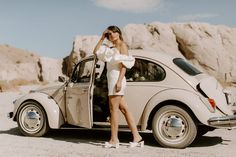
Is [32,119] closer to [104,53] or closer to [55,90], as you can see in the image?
[55,90]

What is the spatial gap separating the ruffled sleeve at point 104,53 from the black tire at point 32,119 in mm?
1724

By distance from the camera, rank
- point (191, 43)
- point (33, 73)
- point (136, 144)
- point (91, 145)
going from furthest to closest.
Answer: point (33, 73) < point (191, 43) < point (91, 145) < point (136, 144)

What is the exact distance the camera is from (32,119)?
8.82 metres

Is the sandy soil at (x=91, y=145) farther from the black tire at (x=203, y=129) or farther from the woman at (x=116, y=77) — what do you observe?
the woman at (x=116, y=77)

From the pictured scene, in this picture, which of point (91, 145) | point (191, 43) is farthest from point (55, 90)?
point (191, 43)

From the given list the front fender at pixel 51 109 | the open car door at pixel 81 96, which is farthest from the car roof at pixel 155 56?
the front fender at pixel 51 109

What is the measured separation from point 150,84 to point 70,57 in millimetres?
25074

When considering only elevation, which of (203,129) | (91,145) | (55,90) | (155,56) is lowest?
(91,145)

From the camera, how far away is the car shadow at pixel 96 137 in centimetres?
834

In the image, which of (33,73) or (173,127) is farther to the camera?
(33,73)

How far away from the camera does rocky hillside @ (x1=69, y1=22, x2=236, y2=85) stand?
95.8ft

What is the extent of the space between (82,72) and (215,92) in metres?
2.46

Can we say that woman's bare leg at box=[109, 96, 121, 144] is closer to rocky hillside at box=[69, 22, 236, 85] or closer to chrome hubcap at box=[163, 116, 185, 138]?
chrome hubcap at box=[163, 116, 185, 138]

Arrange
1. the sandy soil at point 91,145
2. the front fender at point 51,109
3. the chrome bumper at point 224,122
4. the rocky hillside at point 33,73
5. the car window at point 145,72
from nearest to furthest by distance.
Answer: the sandy soil at point 91,145, the chrome bumper at point 224,122, the car window at point 145,72, the front fender at point 51,109, the rocky hillside at point 33,73
